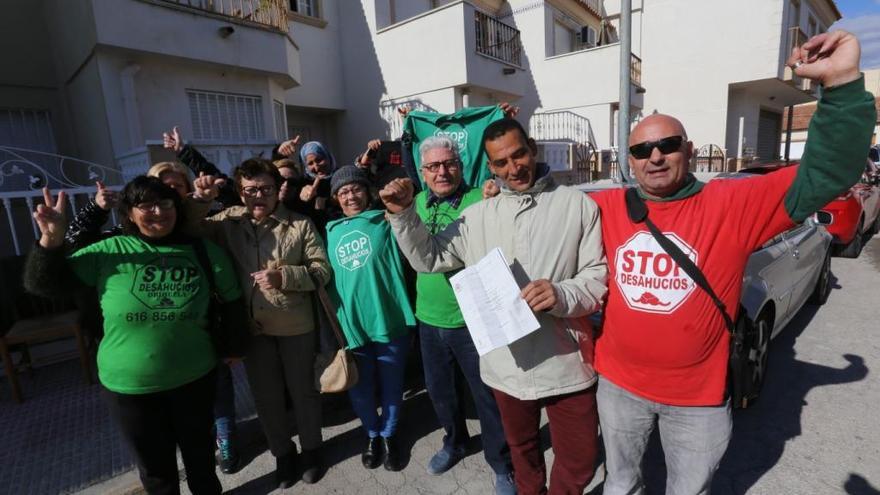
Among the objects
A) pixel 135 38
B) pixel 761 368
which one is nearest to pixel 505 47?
pixel 135 38

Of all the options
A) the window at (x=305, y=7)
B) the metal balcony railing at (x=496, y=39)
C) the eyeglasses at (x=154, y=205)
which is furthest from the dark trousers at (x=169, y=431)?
the window at (x=305, y=7)

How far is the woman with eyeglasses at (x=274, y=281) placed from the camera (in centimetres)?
254

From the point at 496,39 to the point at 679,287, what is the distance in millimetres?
11474

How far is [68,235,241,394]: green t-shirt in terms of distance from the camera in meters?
2.11

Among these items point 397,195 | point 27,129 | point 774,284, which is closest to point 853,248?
point 774,284

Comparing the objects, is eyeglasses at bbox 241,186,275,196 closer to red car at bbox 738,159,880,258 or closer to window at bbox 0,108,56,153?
red car at bbox 738,159,880,258

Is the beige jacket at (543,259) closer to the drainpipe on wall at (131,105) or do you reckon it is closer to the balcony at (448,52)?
the drainpipe on wall at (131,105)

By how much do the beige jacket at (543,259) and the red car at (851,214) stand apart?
19.7ft

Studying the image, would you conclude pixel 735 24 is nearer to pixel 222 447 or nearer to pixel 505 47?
pixel 505 47

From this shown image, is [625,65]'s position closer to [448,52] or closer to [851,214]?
[448,52]

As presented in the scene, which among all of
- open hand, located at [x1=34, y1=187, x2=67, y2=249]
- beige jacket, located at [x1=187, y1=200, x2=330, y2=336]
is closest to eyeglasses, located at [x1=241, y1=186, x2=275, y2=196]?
beige jacket, located at [x1=187, y1=200, x2=330, y2=336]

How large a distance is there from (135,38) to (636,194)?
7.85 m

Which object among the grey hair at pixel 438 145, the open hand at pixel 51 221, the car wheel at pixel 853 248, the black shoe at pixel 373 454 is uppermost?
the grey hair at pixel 438 145

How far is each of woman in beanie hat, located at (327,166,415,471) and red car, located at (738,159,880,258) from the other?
6153 mm
